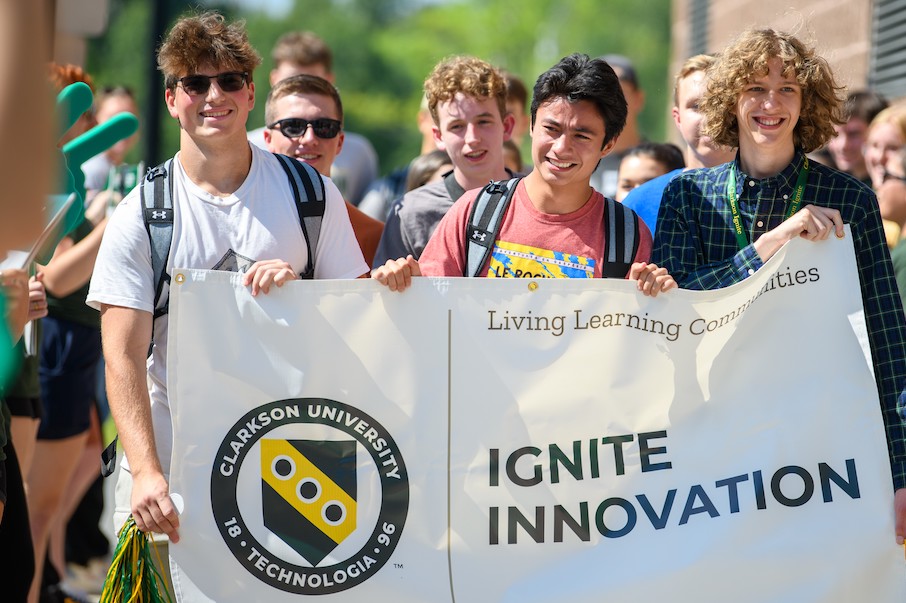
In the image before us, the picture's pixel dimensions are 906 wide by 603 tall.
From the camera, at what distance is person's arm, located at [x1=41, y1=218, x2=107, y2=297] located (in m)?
4.91

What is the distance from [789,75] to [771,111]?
0.41 ft

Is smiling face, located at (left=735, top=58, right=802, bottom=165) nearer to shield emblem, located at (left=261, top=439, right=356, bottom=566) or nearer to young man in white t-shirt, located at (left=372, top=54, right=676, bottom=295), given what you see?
young man in white t-shirt, located at (left=372, top=54, right=676, bottom=295)

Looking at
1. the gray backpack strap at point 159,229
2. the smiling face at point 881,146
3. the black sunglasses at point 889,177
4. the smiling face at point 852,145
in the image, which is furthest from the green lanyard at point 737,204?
the smiling face at point 852,145

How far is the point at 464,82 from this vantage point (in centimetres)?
471

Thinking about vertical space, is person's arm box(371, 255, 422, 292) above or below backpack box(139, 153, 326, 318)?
below

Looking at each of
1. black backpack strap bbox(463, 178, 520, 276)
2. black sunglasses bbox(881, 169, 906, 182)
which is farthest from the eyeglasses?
black sunglasses bbox(881, 169, 906, 182)

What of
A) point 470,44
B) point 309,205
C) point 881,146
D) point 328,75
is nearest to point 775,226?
point 309,205

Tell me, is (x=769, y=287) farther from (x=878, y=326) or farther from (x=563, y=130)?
(x=563, y=130)

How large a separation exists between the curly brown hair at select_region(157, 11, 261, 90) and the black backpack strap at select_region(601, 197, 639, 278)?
1.26 m

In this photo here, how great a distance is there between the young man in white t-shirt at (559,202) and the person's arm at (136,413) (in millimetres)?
878

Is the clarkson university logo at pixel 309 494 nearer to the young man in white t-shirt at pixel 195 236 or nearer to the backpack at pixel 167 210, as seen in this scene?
A: the young man in white t-shirt at pixel 195 236

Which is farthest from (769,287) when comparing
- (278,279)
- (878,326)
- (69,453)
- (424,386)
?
(69,453)

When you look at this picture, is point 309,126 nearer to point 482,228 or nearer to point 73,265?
point 73,265

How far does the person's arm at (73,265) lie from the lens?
4.91 m
